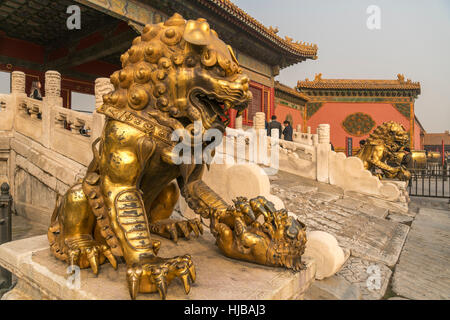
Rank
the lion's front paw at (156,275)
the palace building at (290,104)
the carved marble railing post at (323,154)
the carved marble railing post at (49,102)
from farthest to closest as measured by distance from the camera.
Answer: the palace building at (290,104), the carved marble railing post at (323,154), the carved marble railing post at (49,102), the lion's front paw at (156,275)

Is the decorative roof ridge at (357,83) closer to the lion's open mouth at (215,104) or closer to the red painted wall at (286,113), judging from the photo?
the red painted wall at (286,113)

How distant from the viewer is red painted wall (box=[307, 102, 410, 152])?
18.1 m

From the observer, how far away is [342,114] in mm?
18531

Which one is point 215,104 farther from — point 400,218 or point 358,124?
point 358,124

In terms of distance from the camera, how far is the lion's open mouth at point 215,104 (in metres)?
1.27

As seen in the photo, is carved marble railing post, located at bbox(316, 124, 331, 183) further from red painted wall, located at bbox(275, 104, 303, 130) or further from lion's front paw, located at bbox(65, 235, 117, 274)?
red painted wall, located at bbox(275, 104, 303, 130)

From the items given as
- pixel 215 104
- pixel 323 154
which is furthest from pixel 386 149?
pixel 215 104

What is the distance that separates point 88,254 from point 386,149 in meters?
7.74

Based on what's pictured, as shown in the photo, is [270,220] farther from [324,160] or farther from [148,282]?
[324,160]

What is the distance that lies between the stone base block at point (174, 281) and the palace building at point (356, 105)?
18390 mm

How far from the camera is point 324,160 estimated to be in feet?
21.5

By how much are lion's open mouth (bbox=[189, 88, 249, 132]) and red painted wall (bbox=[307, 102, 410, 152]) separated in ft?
59.8

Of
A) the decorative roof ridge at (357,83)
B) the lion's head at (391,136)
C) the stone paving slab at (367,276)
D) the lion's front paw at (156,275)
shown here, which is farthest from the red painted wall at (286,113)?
the lion's front paw at (156,275)
